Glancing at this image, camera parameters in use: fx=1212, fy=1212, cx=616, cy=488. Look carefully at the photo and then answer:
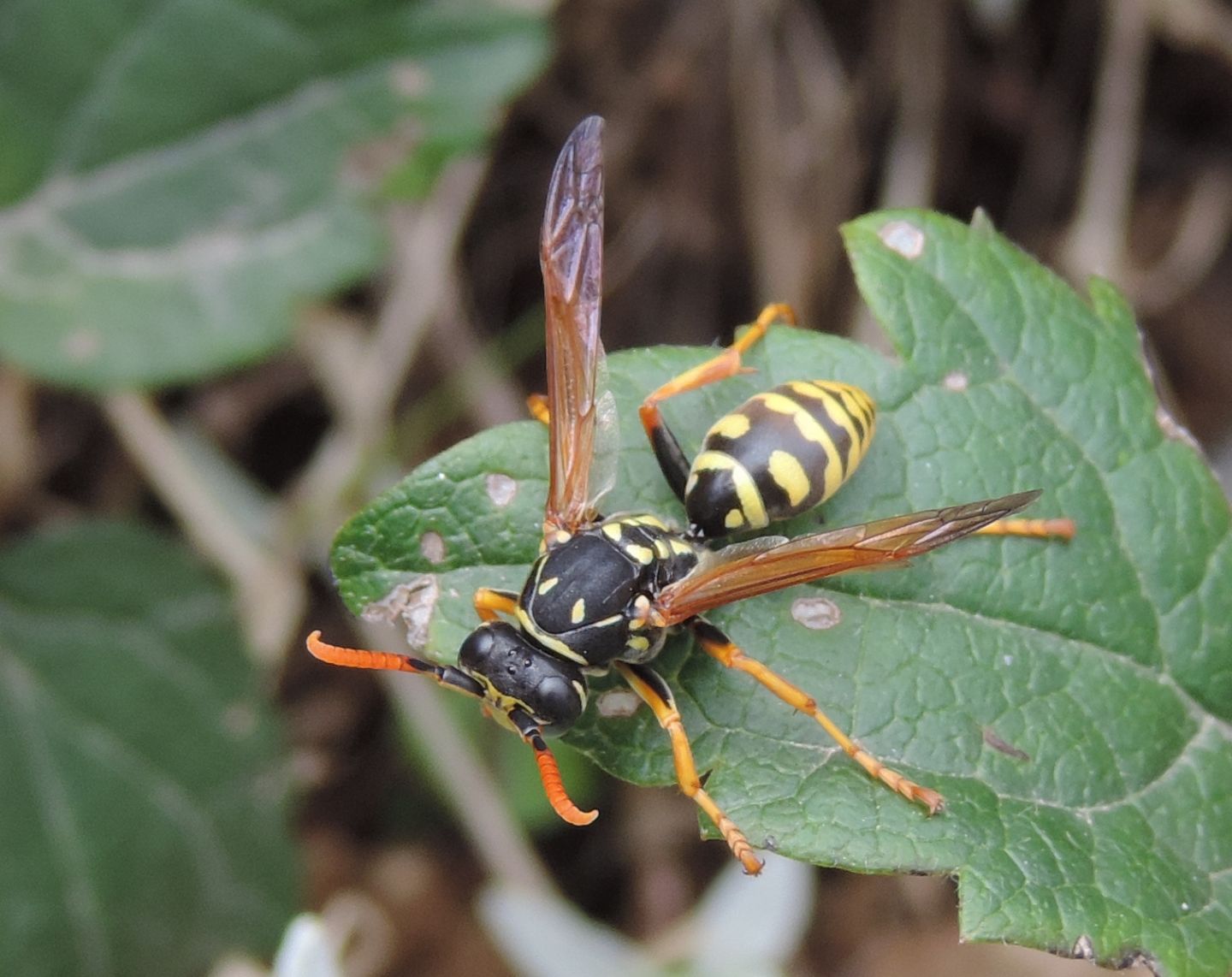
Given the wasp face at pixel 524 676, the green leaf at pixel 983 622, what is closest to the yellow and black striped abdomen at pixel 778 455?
the green leaf at pixel 983 622

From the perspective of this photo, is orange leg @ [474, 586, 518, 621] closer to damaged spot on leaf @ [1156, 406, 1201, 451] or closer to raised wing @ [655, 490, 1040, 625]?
raised wing @ [655, 490, 1040, 625]

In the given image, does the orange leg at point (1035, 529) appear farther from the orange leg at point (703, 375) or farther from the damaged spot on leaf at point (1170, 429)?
the orange leg at point (703, 375)

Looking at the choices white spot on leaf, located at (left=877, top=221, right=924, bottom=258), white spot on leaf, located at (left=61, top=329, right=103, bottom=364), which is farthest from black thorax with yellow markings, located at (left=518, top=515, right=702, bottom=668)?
white spot on leaf, located at (left=61, top=329, right=103, bottom=364)

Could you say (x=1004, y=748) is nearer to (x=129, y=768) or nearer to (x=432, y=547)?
(x=432, y=547)

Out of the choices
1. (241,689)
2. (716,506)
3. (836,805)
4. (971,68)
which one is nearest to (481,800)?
(241,689)

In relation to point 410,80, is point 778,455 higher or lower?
lower

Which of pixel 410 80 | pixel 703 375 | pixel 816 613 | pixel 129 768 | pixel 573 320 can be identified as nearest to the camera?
pixel 816 613

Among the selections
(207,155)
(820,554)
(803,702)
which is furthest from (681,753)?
(207,155)
